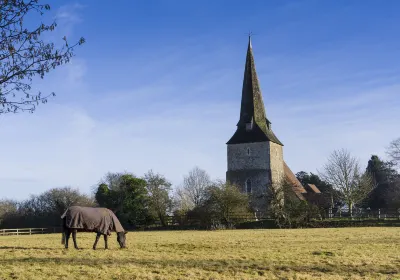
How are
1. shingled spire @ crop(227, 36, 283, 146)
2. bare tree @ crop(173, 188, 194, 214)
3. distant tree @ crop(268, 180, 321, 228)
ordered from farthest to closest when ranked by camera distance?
shingled spire @ crop(227, 36, 283, 146)
bare tree @ crop(173, 188, 194, 214)
distant tree @ crop(268, 180, 321, 228)

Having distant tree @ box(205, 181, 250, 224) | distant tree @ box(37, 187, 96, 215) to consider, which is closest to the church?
distant tree @ box(205, 181, 250, 224)

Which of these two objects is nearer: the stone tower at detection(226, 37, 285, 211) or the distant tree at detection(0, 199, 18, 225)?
the stone tower at detection(226, 37, 285, 211)

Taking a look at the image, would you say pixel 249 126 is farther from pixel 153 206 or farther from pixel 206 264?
pixel 206 264

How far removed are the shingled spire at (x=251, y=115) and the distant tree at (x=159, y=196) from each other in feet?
46.2

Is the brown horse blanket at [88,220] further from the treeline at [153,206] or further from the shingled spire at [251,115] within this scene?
the shingled spire at [251,115]

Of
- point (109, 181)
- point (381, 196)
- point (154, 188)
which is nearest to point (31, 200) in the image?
point (109, 181)

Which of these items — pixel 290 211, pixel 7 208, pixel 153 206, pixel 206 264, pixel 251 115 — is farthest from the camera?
pixel 7 208

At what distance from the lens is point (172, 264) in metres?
11.7

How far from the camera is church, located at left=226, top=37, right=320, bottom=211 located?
5684 cm

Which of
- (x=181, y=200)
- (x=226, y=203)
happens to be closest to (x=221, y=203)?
(x=226, y=203)

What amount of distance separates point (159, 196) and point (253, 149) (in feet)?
51.9

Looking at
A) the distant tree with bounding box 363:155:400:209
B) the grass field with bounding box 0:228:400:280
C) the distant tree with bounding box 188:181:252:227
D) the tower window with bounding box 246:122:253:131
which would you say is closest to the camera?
the grass field with bounding box 0:228:400:280

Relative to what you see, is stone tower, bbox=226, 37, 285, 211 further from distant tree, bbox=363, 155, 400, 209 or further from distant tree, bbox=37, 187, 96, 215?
distant tree, bbox=37, 187, 96, 215

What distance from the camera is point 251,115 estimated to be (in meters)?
60.9
